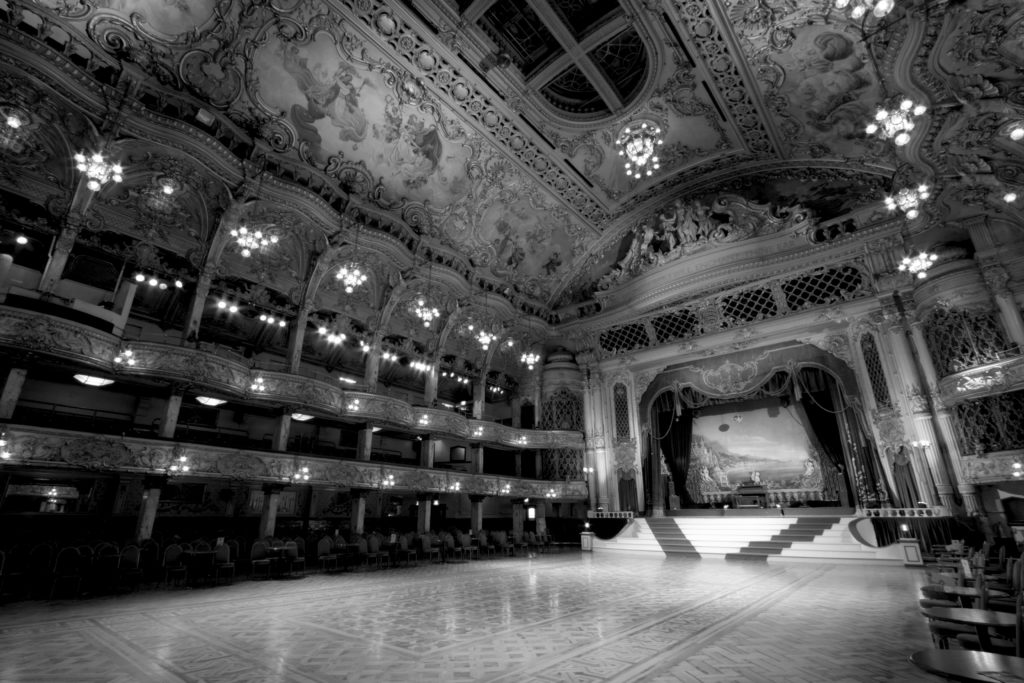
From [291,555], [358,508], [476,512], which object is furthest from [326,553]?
[476,512]

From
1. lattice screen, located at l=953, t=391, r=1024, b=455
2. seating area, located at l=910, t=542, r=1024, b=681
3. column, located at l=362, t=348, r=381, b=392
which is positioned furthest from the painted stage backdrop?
column, located at l=362, t=348, r=381, b=392

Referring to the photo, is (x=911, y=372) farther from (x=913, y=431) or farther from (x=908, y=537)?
(x=908, y=537)

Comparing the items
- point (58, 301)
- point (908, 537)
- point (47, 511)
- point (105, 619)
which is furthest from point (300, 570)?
point (908, 537)

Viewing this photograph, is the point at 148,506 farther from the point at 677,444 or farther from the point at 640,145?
the point at 677,444

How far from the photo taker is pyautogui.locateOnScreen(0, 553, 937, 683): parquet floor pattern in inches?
170

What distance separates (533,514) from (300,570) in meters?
12.2

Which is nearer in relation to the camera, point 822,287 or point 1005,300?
point 1005,300

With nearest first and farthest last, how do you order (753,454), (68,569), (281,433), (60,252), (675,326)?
(68,569) → (60,252) → (281,433) → (753,454) → (675,326)

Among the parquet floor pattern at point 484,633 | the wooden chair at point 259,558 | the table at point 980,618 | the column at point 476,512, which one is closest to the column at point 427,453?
the column at point 476,512

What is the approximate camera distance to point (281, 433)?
13352 mm

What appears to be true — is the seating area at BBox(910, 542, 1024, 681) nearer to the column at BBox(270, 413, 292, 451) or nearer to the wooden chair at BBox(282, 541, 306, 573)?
the wooden chair at BBox(282, 541, 306, 573)

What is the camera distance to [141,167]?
1145 centimetres

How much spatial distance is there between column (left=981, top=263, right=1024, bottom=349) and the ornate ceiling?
6.18ft

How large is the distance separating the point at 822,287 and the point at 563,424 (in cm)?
1102
